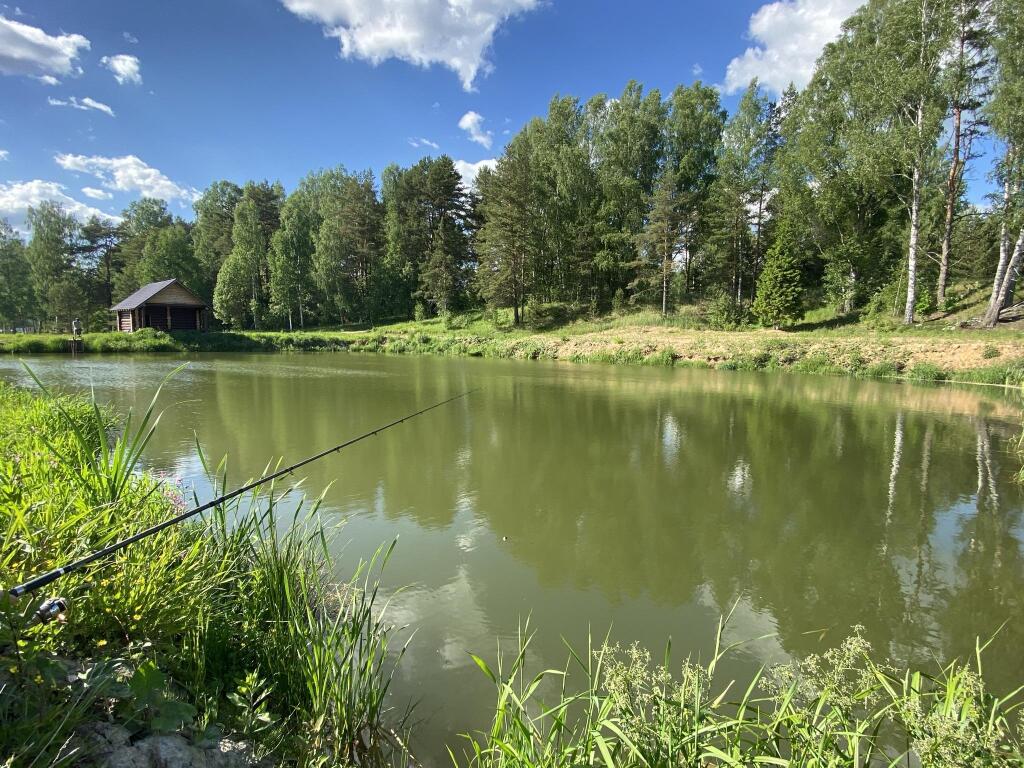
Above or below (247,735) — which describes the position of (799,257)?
above

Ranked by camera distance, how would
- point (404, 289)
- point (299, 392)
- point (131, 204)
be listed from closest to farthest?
1. point (299, 392)
2. point (404, 289)
3. point (131, 204)

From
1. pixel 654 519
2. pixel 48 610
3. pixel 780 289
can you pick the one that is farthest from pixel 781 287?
pixel 48 610

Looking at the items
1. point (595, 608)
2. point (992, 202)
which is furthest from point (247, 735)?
point (992, 202)

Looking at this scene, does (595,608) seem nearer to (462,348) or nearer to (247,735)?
(247,735)

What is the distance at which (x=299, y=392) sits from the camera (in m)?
16.2

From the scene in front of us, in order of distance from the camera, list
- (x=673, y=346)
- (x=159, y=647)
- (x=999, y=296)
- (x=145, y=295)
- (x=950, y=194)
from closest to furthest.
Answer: (x=159, y=647) < (x=999, y=296) < (x=950, y=194) < (x=673, y=346) < (x=145, y=295)

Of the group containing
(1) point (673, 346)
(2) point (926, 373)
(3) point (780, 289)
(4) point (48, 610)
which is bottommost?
(2) point (926, 373)

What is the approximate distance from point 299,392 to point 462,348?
18.3 m

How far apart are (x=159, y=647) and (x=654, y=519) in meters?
5.11

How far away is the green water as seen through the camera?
12.9 ft

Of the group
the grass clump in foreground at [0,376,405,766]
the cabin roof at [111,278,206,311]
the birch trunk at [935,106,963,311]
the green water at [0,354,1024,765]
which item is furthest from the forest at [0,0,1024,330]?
the grass clump in foreground at [0,376,405,766]

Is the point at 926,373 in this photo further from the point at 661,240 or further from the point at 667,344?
the point at 661,240

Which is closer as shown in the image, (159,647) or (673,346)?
(159,647)

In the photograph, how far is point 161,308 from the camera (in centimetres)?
3956
